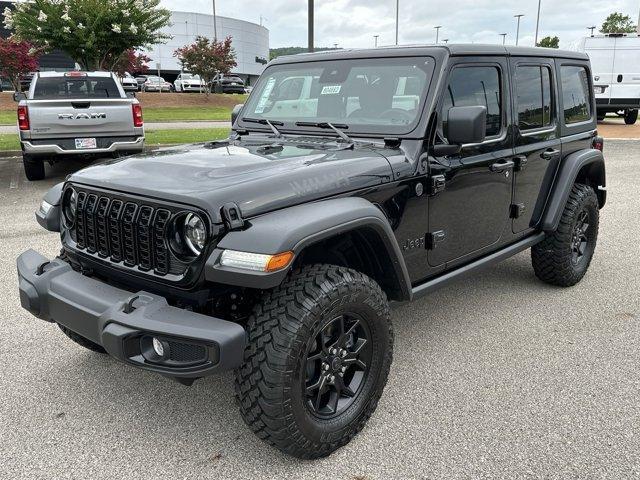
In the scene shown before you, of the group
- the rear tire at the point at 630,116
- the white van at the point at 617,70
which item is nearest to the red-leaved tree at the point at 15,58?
the white van at the point at 617,70

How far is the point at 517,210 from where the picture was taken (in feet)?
13.1

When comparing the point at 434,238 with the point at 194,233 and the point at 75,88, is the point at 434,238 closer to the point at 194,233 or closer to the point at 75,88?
the point at 194,233

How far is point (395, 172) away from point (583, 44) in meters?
19.3

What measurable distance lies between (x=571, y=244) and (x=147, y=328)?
3.61 m

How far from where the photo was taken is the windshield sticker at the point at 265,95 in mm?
3991

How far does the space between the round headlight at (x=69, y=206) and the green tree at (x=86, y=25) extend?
1500 centimetres

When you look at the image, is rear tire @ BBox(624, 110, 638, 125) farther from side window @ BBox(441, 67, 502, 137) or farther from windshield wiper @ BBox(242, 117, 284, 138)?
windshield wiper @ BBox(242, 117, 284, 138)

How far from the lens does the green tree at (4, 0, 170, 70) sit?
52.7 ft

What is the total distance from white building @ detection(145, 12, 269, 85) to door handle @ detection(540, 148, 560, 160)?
6477cm

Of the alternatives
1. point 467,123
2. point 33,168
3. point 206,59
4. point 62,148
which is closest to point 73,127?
point 62,148

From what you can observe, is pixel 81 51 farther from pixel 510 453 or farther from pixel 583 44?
pixel 510 453

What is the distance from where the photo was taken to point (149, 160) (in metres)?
2.95

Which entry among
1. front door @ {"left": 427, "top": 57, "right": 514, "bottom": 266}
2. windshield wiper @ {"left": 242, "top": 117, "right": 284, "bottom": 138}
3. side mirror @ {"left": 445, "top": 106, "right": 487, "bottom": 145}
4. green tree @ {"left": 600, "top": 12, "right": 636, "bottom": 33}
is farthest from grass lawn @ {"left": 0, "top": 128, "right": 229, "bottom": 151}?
green tree @ {"left": 600, "top": 12, "right": 636, "bottom": 33}

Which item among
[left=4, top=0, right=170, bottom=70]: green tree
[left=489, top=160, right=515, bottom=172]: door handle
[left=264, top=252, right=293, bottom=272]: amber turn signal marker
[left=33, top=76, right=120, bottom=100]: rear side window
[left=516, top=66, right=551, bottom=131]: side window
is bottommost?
[left=264, top=252, right=293, bottom=272]: amber turn signal marker
